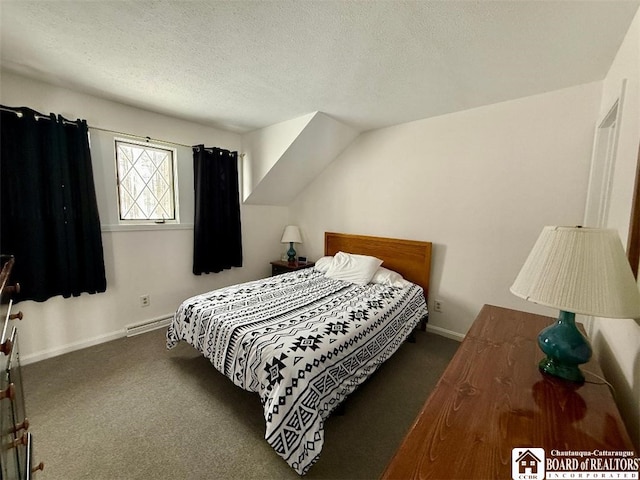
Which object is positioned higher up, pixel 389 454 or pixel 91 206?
pixel 91 206

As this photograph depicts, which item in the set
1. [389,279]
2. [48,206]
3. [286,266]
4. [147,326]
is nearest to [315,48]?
[389,279]

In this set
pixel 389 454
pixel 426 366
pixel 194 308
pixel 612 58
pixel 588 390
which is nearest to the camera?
pixel 588 390

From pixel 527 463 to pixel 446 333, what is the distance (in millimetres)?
2275

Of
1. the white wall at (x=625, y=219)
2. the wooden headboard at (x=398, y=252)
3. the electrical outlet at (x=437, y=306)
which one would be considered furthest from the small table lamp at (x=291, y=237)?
the white wall at (x=625, y=219)

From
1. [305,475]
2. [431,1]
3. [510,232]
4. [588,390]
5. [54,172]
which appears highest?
[431,1]

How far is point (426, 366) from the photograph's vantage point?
87.4 inches

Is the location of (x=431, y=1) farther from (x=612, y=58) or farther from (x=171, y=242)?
(x=171, y=242)

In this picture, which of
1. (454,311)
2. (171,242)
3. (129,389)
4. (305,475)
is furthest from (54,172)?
(454,311)

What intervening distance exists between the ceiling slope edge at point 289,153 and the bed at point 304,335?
1.28 metres

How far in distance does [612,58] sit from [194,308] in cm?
328

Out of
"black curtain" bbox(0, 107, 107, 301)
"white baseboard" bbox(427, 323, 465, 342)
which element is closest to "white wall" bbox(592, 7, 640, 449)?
"white baseboard" bbox(427, 323, 465, 342)

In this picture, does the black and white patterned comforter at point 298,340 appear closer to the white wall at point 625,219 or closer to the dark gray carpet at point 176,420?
the dark gray carpet at point 176,420

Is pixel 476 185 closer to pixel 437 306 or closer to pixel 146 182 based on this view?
pixel 437 306

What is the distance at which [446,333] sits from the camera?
273 centimetres
